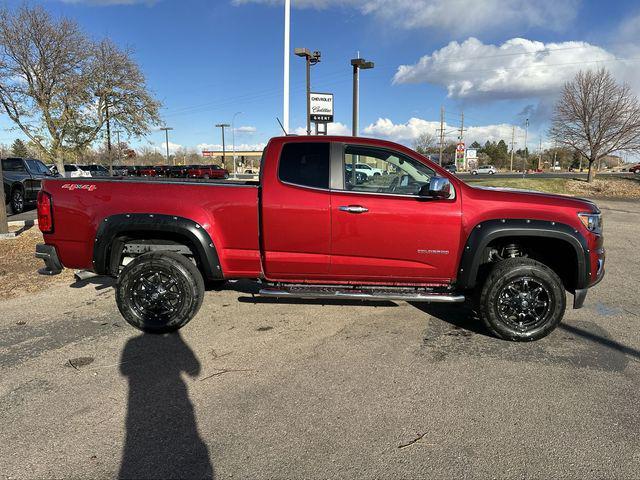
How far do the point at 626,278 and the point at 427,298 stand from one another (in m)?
4.58

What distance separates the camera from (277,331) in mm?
4762

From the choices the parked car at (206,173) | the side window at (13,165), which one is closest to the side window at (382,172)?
the side window at (13,165)

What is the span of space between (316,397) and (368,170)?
2.38 meters

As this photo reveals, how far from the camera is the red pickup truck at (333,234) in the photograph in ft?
14.5

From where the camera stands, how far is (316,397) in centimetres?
341

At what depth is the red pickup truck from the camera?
174 inches

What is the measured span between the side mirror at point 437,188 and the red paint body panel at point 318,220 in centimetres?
7

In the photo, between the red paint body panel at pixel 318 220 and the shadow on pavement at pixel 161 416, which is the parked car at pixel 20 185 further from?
the shadow on pavement at pixel 161 416

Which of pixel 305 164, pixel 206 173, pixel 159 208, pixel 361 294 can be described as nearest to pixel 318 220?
pixel 305 164

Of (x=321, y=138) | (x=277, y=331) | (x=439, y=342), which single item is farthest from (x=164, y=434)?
(x=321, y=138)

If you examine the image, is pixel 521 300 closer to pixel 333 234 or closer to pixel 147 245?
pixel 333 234

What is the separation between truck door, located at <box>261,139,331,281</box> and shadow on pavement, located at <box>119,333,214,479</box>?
4.25 ft

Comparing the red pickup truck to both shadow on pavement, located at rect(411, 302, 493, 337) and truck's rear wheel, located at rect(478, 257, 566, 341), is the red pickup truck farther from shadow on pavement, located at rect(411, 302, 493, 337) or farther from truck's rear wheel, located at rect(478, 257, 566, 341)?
shadow on pavement, located at rect(411, 302, 493, 337)

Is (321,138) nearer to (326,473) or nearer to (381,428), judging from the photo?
(381,428)
